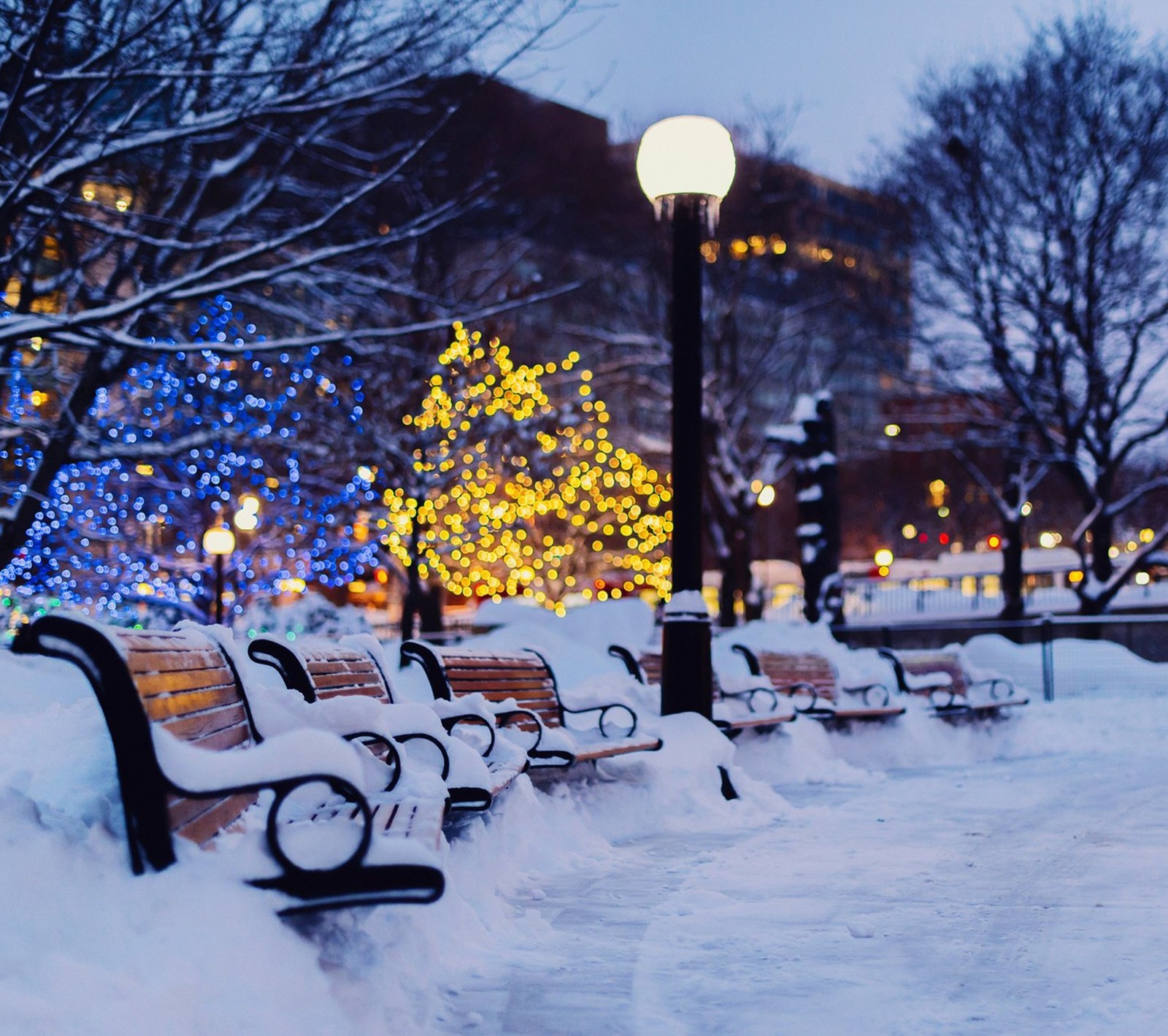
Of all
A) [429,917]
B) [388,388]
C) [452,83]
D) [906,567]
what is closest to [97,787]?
[429,917]

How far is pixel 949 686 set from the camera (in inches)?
559

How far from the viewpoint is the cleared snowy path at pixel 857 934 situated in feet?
13.3

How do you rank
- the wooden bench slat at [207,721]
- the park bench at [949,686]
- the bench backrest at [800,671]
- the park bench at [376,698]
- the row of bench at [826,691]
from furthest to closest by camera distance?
the park bench at [949,686]
the bench backrest at [800,671]
the row of bench at [826,691]
the park bench at [376,698]
the wooden bench slat at [207,721]

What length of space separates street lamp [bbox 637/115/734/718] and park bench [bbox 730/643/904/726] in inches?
104

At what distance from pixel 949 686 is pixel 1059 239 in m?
15.2

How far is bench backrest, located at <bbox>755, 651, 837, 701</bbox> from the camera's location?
1280 centimetres

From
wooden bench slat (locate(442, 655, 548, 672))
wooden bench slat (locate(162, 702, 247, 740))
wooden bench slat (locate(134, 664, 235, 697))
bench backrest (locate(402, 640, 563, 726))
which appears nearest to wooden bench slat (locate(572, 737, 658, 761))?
bench backrest (locate(402, 640, 563, 726))

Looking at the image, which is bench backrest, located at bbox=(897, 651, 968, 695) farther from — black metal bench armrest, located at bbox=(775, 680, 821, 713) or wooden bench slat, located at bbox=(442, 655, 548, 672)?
wooden bench slat, located at bbox=(442, 655, 548, 672)

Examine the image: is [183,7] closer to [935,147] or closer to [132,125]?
[132,125]

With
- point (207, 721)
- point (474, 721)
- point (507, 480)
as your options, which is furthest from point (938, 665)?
point (507, 480)

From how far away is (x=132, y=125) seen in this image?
35.9 ft

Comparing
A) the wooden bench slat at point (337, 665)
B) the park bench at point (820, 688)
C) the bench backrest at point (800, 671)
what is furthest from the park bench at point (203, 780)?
the bench backrest at point (800, 671)

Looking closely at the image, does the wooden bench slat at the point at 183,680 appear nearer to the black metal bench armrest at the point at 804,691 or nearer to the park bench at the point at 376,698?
the park bench at the point at 376,698

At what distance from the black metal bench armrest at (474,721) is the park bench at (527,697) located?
0.49 ft
